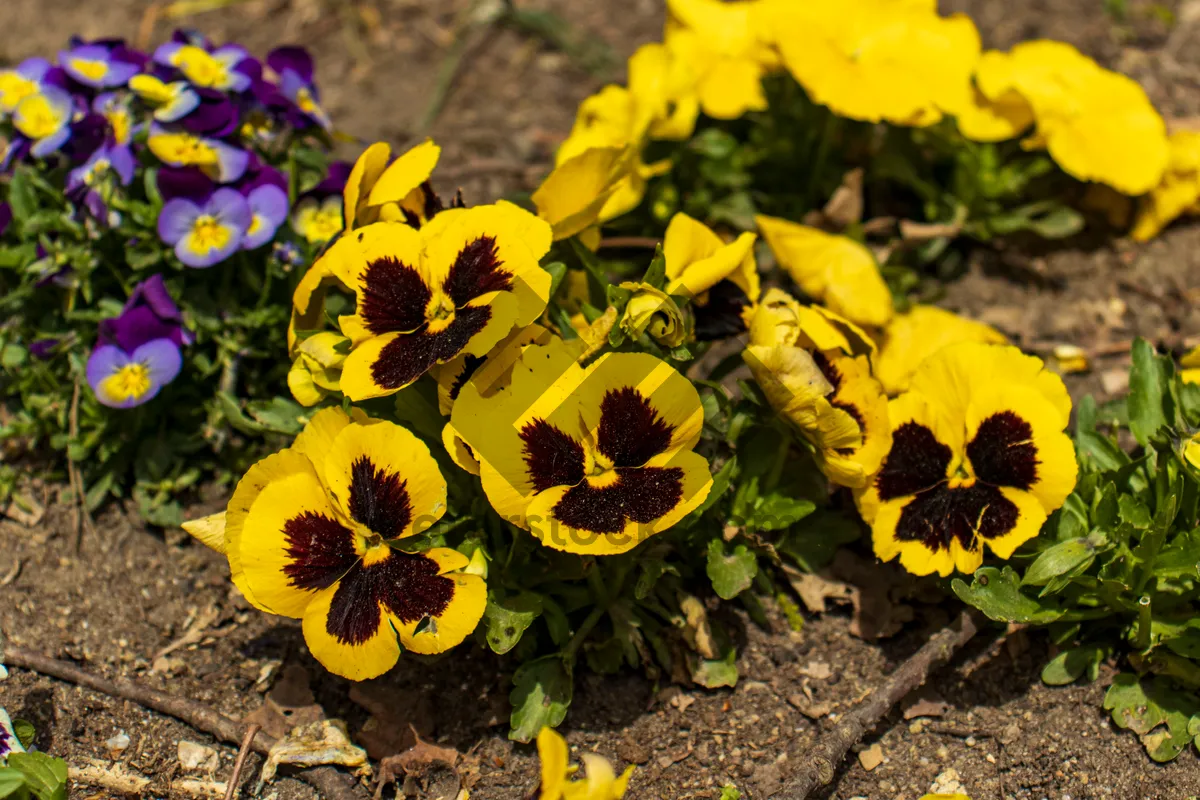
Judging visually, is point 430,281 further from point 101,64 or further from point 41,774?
point 101,64

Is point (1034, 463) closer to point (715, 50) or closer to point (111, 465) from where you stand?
point (715, 50)

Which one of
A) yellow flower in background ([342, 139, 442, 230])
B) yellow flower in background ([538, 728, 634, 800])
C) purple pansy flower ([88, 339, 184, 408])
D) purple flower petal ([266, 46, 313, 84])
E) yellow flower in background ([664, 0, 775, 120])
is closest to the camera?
yellow flower in background ([538, 728, 634, 800])

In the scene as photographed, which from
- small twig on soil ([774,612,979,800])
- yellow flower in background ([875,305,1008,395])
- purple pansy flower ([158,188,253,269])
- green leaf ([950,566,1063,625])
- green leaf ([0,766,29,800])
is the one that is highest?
purple pansy flower ([158,188,253,269])

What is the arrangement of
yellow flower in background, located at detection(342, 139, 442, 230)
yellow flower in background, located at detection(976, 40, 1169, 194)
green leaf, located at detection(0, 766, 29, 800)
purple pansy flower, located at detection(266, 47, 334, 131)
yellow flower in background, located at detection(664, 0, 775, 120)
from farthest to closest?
1. yellow flower in background, located at detection(664, 0, 775, 120)
2. yellow flower in background, located at detection(976, 40, 1169, 194)
3. purple pansy flower, located at detection(266, 47, 334, 131)
4. yellow flower in background, located at detection(342, 139, 442, 230)
5. green leaf, located at detection(0, 766, 29, 800)

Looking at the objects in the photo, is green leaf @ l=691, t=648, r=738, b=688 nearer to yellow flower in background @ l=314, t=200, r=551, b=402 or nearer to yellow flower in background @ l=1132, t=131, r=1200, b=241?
yellow flower in background @ l=314, t=200, r=551, b=402

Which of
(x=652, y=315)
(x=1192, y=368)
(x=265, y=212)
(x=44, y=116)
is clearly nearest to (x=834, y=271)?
(x=1192, y=368)

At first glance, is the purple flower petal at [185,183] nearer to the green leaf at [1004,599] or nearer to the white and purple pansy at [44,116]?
the white and purple pansy at [44,116]

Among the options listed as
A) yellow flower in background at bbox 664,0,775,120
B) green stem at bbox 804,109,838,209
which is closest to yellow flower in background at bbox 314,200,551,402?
yellow flower in background at bbox 664,0,775,120

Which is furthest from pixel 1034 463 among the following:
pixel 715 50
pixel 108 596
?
pixel 108 596

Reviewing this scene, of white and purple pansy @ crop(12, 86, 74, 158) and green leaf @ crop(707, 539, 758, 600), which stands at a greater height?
white and purple pansy @ crop(12, 86, 74, 158)
